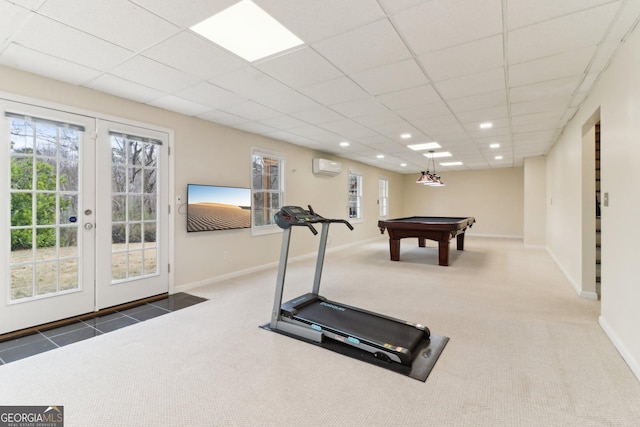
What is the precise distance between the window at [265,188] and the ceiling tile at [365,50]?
3.07 m

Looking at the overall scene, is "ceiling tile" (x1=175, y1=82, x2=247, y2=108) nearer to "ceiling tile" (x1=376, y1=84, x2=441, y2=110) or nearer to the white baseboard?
"ceiling tile" (x1=376, y1=84, x2=441, y2=110)

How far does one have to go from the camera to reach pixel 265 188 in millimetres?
5855

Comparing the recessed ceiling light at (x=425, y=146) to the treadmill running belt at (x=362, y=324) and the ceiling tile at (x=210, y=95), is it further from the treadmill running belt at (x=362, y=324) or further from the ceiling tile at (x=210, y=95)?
the treadmill running belt at (x=362, y=324)

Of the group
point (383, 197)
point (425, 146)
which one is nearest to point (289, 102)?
point (425, 146)

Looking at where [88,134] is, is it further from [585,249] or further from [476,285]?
[585,249]

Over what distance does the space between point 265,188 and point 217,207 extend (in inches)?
52.9

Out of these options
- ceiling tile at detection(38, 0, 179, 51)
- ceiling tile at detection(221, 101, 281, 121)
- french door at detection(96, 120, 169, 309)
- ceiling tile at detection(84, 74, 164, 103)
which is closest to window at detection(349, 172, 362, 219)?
ceiling tile at detection(221, 101, 281, 121)

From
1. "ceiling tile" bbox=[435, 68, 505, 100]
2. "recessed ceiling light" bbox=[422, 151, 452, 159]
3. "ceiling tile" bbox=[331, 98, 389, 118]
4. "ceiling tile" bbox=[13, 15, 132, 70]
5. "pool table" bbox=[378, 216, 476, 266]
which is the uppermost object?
"recessed ceiling light" bbox=[422, 151, 452, 159]

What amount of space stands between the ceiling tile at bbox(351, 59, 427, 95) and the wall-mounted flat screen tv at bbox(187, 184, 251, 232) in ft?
8.82

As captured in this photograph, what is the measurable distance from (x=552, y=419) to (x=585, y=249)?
3105 millimetres

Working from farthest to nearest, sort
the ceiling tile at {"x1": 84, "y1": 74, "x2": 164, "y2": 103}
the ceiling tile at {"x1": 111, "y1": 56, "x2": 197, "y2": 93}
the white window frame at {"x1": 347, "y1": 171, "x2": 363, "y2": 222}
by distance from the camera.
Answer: the white window frame at {"x1": 347, "y1": 171, "x2": 363, "y2": 222} → the ceiling tile at {"x1": 84, "y1": 74, "x2": 164, "y2": 103} → the ceiling tile at {"x1": 111, "y1": 56, "x2": 197, "y2": 93}

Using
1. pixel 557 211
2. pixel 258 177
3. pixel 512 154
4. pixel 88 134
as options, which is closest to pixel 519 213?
pixel 512 154

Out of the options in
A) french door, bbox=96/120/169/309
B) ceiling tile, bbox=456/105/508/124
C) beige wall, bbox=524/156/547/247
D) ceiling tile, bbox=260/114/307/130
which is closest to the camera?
french door, bbox=96/120/169/309

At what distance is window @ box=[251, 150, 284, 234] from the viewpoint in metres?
5.59
